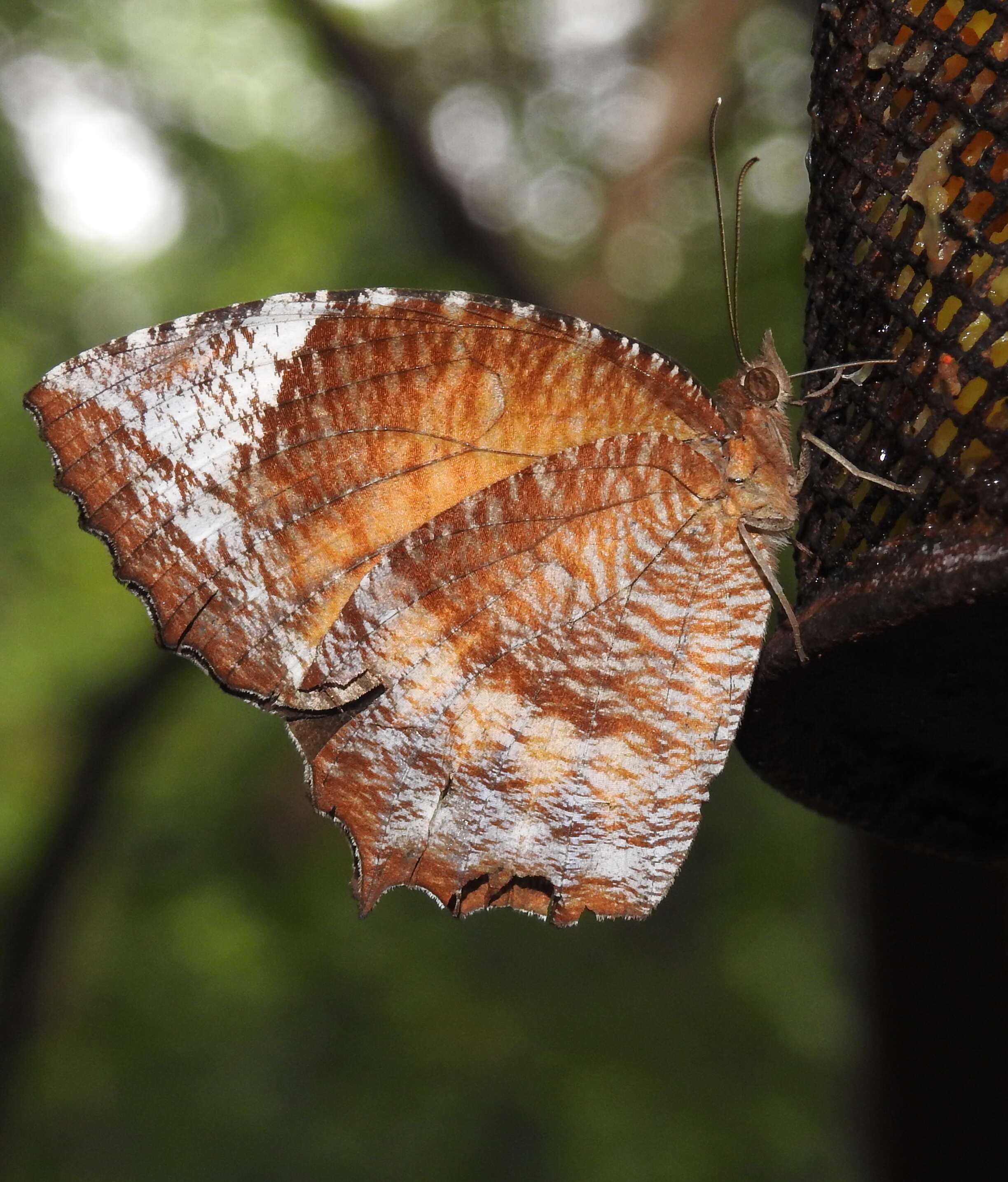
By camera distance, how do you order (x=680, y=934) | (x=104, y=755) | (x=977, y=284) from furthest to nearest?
1. (x=680, y=934)
2. (x=104, y=755)
3. (x=977, y=284)

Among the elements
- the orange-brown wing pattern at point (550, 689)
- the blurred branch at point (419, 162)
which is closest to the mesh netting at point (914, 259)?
the orange-brown wing pattern at point (550, 689)

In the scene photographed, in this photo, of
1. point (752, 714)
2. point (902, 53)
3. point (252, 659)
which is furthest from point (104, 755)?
point (902, 53)

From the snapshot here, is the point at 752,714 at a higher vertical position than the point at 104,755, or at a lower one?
lower

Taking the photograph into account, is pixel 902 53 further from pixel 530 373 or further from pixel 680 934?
pixel 680 934

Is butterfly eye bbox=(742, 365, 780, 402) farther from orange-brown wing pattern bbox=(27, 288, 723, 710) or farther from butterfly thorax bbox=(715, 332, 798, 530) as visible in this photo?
orange-brown wing pattern bbox=(27, 288, 723, 710)

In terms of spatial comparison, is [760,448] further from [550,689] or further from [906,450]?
[550,689]

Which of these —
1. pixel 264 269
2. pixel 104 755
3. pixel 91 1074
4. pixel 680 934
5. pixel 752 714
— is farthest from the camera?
pixel 680 934

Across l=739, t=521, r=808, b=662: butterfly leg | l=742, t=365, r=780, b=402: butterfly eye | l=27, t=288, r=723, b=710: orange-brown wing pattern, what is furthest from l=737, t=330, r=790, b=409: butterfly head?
l=739, t=521, r=808, b=662: butterfly leg
